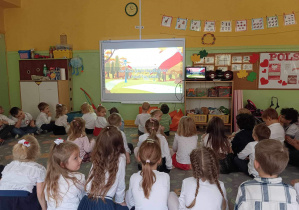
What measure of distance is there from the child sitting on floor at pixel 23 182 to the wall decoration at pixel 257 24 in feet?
Result: 16.3

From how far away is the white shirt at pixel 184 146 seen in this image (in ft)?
9.82

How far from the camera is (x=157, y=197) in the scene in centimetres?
168

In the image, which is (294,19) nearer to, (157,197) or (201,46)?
(201,46)

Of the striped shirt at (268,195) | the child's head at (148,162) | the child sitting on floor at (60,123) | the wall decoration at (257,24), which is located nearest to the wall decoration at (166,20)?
the wall decoration at (257,24)

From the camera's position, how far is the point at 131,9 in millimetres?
5559

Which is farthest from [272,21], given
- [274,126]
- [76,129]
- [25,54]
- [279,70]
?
[25,54]

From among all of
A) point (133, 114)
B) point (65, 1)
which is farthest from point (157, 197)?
point (65, 1)

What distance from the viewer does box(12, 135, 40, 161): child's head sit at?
6.22 ft

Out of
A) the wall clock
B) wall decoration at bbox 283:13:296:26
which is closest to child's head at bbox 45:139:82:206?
the wall clock

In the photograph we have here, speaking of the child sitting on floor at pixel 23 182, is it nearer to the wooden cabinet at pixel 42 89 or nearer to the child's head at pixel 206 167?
the child's head at pixel 206 167

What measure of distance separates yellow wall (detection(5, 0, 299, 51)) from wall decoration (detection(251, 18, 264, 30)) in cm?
9

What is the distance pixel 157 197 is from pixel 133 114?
4.25 metres

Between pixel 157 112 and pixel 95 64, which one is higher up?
pixel 95 64

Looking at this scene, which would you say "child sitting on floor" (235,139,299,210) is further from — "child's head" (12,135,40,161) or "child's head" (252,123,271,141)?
"child's head" (12,135,40,161)
